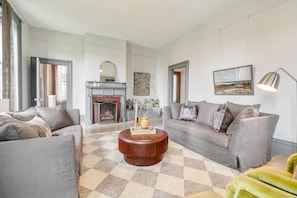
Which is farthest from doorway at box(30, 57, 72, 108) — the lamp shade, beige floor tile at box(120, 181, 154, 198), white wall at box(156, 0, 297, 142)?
the lamp shade

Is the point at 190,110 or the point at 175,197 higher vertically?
the point at 190,110

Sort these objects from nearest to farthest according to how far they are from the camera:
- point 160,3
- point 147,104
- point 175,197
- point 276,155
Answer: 1. point 175,197
2. point 276,155
3. point 160,3
4. point 147,104

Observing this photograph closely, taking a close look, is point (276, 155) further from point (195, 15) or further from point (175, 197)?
point (195, 15)

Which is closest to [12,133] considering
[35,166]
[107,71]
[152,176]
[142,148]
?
[35,166]

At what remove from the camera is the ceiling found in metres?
3.38

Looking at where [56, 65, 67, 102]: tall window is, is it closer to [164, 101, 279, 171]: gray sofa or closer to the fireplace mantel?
the fireplace mantel

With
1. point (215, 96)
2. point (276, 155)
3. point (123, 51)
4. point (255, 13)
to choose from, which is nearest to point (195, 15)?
point (255, 13)

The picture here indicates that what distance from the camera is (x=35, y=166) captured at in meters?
1.14

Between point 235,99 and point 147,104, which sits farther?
point 147,104

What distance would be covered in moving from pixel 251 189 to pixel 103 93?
507cm

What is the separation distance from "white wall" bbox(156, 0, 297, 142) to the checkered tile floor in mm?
1609

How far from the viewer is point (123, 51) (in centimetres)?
572

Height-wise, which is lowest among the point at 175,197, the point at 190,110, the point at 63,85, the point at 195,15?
the point at 175,197

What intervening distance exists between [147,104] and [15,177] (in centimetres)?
539
